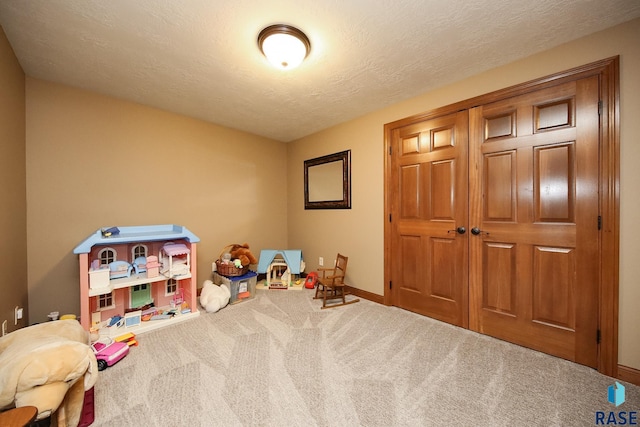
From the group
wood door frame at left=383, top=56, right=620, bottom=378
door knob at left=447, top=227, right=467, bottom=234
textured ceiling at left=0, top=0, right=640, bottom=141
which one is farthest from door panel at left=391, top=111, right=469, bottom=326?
wood door frame at left=383, top=56, right=620, bottom=378

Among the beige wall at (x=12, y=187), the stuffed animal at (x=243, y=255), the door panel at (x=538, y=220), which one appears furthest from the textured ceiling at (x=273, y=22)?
the stuffed animal at (x=243, y=255)

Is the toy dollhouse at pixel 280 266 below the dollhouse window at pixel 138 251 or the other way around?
below

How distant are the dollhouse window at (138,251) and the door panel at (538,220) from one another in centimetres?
339

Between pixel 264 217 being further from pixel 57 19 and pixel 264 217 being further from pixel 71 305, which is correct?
pixel 57 19

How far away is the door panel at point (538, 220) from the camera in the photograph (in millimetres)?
1790

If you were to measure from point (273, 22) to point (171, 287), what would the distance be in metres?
2.82

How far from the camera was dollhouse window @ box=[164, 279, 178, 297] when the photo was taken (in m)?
2.81

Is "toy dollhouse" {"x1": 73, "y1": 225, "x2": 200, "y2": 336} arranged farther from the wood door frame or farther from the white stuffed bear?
the wood door frame

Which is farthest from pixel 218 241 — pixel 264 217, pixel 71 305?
A: pixel 71 305

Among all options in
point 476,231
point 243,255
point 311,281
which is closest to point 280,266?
point 311,281

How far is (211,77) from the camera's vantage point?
226 cm

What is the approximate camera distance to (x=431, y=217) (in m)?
2.60

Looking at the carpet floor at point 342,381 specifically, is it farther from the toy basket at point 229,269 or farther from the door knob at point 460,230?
the door knob at point 460,230

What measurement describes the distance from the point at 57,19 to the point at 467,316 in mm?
3893
